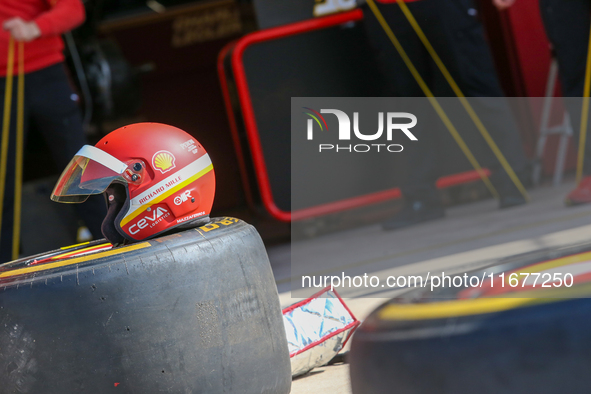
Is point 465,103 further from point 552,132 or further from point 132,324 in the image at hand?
point 132,324

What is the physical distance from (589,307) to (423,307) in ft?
0.54

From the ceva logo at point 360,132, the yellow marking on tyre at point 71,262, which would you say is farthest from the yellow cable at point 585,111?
the yellow marking on tyre at point 71,262

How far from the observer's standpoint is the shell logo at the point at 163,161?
3.81 ft

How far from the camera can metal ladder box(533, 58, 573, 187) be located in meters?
3.27

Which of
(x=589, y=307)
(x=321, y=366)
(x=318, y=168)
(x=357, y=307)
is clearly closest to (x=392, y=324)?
(x=589, y=307)

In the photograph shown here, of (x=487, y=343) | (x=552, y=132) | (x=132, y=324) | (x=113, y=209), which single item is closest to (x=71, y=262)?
(x=132, y=324)

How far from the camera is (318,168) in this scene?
9.42ft

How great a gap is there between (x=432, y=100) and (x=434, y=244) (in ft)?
2.75

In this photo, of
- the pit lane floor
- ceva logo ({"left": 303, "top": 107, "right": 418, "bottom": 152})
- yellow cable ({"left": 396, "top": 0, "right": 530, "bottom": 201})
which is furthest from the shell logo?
yellow cable ({"left": 396, "top": 0, "right": 530, "bottom": 201})

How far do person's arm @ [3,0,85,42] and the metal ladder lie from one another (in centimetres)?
224

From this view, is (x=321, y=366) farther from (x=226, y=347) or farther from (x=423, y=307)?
(x=423, y=307)

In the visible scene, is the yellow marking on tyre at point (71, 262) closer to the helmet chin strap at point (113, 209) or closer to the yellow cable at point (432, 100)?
the helmet chin strap at point (113, 209)

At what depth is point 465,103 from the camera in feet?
9.23

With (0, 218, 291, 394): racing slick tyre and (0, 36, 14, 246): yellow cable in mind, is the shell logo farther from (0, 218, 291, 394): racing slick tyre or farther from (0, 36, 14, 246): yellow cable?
(0, 36, 14, 246): yellow cable
